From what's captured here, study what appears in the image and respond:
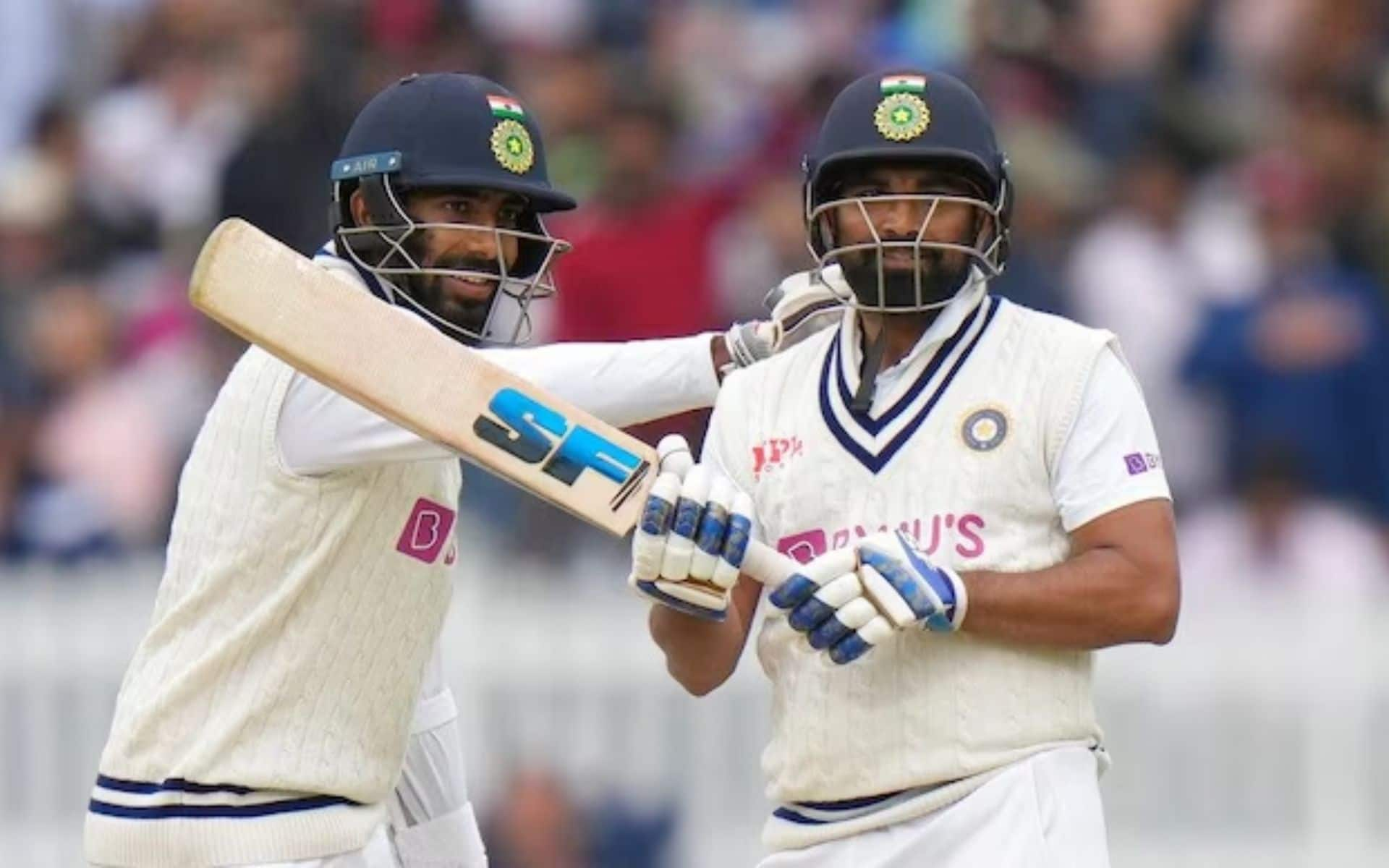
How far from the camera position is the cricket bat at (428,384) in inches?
184

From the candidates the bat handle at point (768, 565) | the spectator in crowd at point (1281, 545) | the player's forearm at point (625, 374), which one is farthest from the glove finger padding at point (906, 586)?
the spectator in crowd at point (1281, 545)

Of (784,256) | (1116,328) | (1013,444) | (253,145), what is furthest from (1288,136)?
(1013,444)

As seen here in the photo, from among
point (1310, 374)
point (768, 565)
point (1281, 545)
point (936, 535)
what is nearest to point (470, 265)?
point (768, 565)

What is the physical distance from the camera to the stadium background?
8.59 m

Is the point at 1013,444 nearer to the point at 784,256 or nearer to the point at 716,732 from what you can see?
the point at 716,732

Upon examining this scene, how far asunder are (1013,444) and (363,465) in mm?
964

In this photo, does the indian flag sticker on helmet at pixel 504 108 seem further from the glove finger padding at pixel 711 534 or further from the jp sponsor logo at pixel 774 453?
the glove finger padding at pixel 711 534

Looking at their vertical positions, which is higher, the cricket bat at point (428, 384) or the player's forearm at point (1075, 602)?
Answer: the cricket bat at point (428, 384)

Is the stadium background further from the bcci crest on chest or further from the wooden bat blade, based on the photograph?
the wooden bat blade

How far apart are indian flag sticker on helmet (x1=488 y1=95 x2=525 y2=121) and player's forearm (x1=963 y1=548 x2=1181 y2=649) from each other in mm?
1065

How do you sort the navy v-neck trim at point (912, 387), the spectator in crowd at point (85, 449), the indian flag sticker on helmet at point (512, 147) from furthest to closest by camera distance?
the spectator in crowd at point (85, 449) < the indian flag sticker on helmet at point (512, 147) < the navy v-neck trim at point (912, 387)

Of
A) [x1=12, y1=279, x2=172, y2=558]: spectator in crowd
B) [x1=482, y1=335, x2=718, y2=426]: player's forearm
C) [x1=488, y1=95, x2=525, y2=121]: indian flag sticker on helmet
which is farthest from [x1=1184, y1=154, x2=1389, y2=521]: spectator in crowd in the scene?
[x1=488, y1=95, x2=525, y2=121]: indian flag sticker on helmet

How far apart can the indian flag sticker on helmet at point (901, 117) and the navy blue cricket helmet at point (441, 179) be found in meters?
0.58

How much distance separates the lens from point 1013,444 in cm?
482
